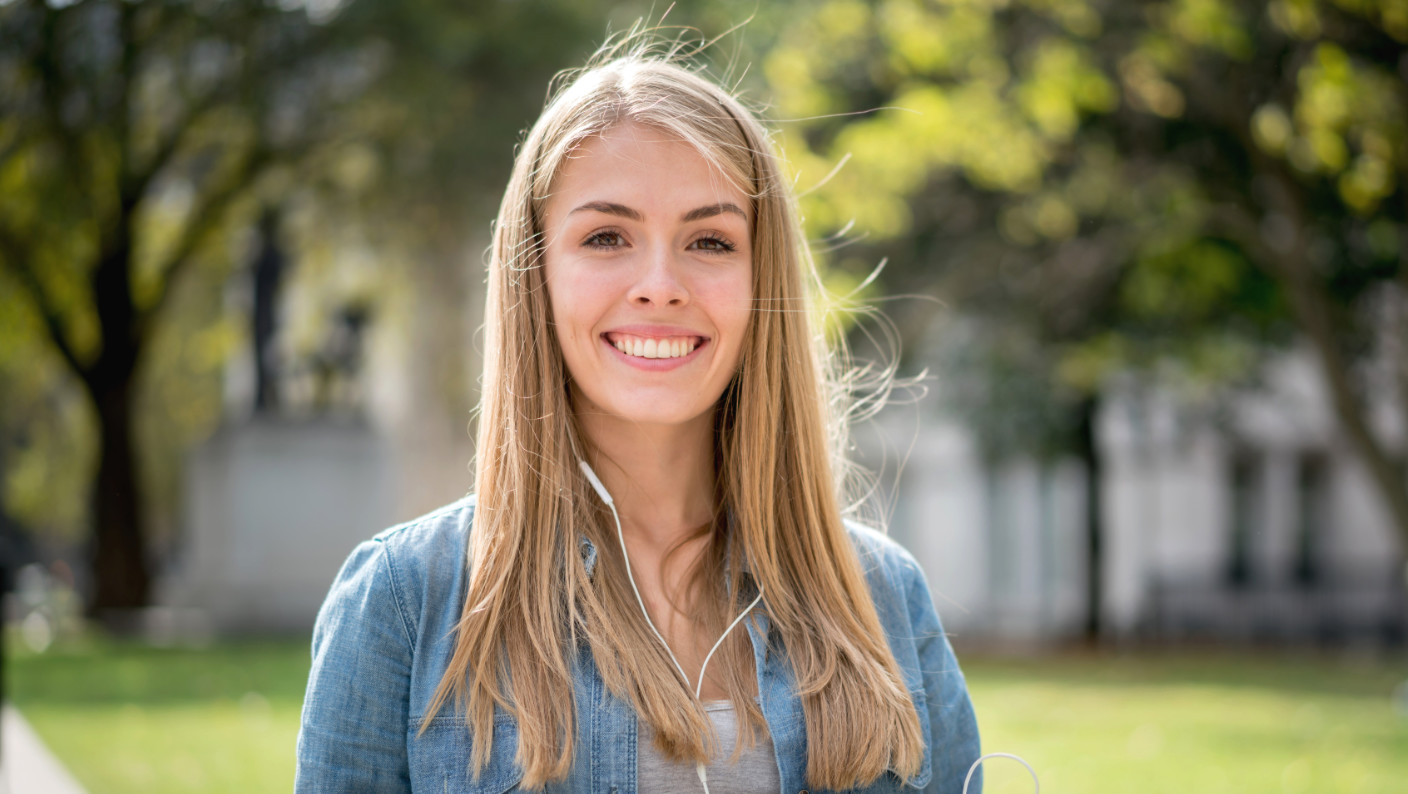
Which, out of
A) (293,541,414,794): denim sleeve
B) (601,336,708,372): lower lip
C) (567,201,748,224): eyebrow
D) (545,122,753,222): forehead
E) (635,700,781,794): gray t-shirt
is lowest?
(635,700,781,794): gray t-shirt

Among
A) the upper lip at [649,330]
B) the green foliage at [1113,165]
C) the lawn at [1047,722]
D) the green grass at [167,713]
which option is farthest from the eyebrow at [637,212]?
the green foliage at [1113,165]

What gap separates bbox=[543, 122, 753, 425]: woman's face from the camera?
231 centimetres

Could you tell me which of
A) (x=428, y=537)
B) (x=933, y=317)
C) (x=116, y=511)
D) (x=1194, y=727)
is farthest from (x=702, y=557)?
(x=116, y=511)

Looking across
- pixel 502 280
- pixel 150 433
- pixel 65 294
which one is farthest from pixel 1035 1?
pixel 150 433

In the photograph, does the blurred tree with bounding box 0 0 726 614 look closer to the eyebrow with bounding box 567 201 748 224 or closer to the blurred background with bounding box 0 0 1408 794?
the blurred background with bounding box 0 0 1408 794

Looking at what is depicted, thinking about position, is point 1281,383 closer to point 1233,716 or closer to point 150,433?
point 1233,716

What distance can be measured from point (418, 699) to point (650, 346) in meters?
0.69

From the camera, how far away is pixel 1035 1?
1172cm

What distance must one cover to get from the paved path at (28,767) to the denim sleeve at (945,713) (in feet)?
19.9

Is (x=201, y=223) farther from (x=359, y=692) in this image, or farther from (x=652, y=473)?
(x=359, y=692)

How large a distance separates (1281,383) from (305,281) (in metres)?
16.2

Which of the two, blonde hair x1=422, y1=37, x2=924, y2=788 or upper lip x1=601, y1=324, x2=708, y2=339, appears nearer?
blonde hair x1=422, y1=37, x2=924, y2=788

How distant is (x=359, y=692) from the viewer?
2105 millimetres

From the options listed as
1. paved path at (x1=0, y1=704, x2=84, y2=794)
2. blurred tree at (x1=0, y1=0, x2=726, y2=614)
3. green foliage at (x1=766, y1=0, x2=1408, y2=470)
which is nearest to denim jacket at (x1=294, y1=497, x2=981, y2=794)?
paved path at (x1=0, y1=704, x2=84, y2=794)
